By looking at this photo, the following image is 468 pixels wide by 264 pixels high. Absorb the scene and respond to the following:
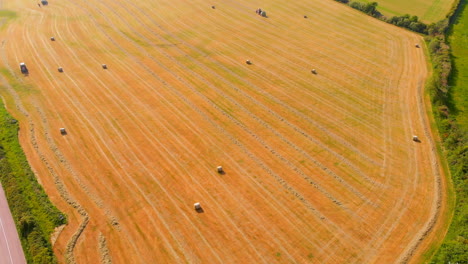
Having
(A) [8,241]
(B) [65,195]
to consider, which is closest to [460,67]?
(B) [65,195]

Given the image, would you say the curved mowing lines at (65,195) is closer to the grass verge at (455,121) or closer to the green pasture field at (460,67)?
the grass verge at (455,121)

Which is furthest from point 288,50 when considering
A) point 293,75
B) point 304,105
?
point 304,105

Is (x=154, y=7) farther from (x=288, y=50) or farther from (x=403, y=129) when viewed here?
(x=403, y=129)

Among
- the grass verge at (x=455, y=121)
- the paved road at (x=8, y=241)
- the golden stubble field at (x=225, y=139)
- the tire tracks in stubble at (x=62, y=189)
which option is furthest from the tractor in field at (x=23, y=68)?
the grass verge at (x=455, y=121)

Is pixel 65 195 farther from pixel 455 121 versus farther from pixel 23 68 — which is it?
pixel 455 121

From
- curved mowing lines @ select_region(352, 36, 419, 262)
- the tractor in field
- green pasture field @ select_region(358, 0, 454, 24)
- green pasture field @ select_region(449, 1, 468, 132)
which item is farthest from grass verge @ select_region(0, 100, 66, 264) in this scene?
green pasture field @ select_region(358, 0, 454, 24)

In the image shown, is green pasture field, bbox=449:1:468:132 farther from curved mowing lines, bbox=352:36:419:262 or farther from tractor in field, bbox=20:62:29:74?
tractor in field, bbox=20:62:29:74

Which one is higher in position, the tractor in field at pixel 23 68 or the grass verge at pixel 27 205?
the tractor in field at pixel 23 68
